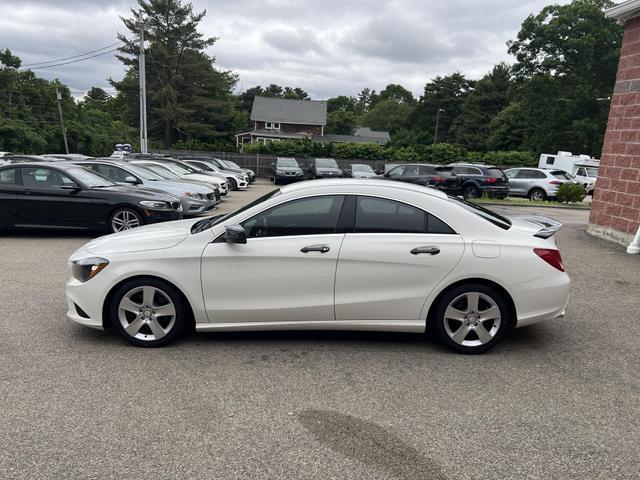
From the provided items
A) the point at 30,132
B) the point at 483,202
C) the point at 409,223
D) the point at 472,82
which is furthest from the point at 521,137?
the point at 409,223

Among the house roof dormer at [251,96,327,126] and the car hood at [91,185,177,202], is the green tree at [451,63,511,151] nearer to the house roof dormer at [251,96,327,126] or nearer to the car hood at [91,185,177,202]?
the house roof dormer at [251,96,327,126]

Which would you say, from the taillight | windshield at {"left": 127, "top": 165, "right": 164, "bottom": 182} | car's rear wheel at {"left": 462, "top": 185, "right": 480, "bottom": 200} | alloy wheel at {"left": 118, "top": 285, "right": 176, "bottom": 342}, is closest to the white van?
car's rear wheel at {"left": 462, "top": 185, "right": 480, "bottom": 200}

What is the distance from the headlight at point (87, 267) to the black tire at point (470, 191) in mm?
17425

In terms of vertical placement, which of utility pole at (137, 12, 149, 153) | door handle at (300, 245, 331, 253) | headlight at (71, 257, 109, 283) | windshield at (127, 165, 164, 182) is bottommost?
headlight at (71, 257, 109, 283)

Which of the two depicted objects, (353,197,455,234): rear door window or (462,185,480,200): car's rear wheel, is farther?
(462,185,480,200): car's rear wheel

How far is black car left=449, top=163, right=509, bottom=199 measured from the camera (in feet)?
64.5

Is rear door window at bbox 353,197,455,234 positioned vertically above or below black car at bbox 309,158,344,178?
above

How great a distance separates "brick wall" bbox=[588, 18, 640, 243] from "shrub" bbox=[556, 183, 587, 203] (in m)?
8.51

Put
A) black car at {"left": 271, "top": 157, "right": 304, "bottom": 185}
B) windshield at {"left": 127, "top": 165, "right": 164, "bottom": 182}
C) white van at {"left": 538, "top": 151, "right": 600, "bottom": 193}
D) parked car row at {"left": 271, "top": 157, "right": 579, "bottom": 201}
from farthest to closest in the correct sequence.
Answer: black car at {"left": 271, "top": 157, "right": 304, "bottom": 185}
white van at {"left": 538, "top": 151, "right": 600, "bottom": 193}
parked car row at {"left": 271, "top": 157, "right": 579, "bottom": 201}
windshield at {"left": 127, "top": 165, "right": 164, "bottom": 182}

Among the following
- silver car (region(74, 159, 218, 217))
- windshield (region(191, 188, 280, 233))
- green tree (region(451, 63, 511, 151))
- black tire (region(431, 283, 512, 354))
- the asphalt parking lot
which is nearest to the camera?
the asphalt parking lot

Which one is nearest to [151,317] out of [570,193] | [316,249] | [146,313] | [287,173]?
[146,313]

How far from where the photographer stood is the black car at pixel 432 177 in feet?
60.8

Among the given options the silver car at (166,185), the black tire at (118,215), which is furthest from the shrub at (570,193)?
the black tire at (118,215)

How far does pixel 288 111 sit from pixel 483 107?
83.7 feet
